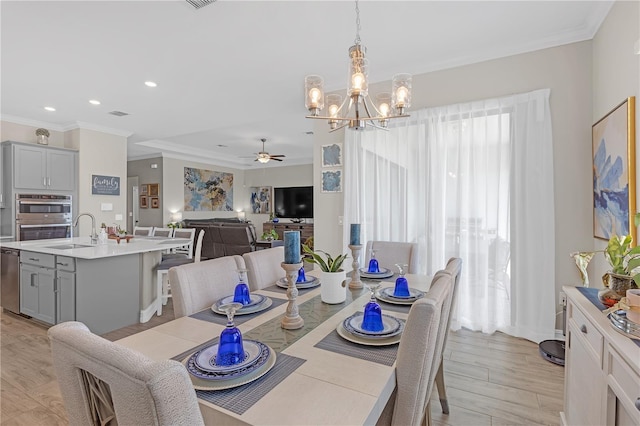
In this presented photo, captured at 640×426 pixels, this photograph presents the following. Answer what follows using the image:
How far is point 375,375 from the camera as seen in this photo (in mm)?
966

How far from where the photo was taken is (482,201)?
9.87ft

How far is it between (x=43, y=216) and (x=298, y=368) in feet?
19.1

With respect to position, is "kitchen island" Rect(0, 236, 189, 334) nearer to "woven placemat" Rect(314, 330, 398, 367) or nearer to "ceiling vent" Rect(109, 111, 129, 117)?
"ceiling vent" Rect(109, 111, 129, 117)

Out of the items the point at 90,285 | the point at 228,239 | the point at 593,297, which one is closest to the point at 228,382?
the point at 593,297

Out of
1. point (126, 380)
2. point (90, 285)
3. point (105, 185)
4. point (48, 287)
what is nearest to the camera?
point (126, 380)

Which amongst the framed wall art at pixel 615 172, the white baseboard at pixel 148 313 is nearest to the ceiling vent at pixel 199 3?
the framed wall art at pixel 615 172

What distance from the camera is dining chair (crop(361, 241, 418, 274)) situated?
2576mm

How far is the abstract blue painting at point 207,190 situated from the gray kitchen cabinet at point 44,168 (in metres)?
3.22

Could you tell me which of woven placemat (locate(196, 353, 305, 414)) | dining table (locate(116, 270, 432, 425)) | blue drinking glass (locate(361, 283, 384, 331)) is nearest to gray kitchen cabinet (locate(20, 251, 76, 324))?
dining table (locate(116, 270, 432, 425))

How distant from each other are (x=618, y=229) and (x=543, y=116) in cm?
121

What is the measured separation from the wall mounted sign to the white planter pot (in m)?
5.51

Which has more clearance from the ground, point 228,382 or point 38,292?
point 228,382

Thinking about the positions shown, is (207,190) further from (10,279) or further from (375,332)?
(375,332)

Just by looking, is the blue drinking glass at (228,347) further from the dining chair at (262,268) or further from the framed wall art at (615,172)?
the framed wall art at (615,172)
